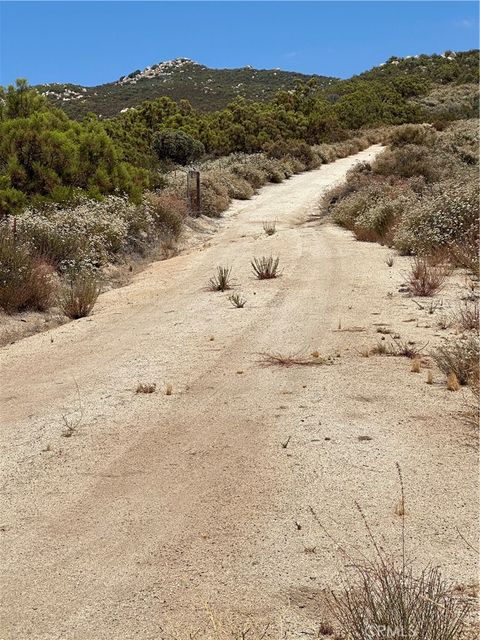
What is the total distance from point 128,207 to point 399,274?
22.5ft

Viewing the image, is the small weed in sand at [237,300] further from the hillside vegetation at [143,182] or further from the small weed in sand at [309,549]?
the small weed in sand at [309,549]

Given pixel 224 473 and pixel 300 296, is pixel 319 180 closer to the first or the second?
pixel 300 296

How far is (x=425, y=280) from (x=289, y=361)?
369cm

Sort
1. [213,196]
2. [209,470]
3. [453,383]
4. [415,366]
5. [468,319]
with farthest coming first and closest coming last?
[213,196] < [468,319] < [415,366] < [453,383] < [209,470]

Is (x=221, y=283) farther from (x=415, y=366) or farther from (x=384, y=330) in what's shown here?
(x=415, y=366)

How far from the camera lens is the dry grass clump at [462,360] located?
603 cm

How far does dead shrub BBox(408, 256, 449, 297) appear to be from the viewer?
9734mm

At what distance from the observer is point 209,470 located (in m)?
4.57

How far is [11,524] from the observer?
400 cm

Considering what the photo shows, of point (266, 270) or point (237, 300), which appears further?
point (266, 270)

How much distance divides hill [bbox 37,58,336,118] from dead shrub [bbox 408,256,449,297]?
5083 cm

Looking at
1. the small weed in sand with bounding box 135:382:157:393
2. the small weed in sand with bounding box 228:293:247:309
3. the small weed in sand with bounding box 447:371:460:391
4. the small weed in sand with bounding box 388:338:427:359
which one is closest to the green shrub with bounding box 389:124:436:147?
the small weed in sand with bounding box 228:293:247:309

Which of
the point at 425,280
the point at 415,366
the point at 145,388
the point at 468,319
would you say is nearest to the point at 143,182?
the point at 425,280

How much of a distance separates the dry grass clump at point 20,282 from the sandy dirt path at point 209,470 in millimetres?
1335
